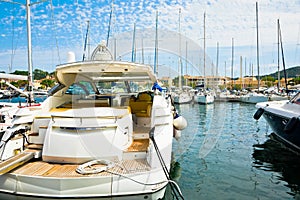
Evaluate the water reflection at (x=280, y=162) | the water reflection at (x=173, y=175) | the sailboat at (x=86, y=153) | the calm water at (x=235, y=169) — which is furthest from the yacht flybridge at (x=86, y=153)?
the water reflection at (x=280, y=162)

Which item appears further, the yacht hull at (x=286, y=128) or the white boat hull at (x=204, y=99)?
the white boat hull at (x=204, y=99)

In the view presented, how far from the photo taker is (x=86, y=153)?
4.68 m

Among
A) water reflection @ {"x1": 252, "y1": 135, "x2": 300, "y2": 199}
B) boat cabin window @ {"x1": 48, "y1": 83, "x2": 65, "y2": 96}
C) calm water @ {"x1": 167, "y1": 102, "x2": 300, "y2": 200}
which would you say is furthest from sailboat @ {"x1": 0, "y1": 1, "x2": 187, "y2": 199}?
water reflection @ {"x1": 252, "y1": 135, "x2": 300, "y2": 199}

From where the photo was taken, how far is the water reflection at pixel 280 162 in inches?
259

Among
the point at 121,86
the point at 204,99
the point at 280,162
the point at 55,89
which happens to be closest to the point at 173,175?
the point at 280,162

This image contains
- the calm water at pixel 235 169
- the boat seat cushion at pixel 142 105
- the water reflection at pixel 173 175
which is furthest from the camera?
the boat seat cushion at pixel 142 105

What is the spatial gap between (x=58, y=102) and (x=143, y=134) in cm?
267

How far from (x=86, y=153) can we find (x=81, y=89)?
4154mm

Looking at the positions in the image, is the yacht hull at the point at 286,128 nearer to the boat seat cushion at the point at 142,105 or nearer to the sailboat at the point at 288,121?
the sailboat at the point at 288,121

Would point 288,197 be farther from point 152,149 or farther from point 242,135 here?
point 242,135

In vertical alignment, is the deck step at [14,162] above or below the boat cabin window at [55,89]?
below

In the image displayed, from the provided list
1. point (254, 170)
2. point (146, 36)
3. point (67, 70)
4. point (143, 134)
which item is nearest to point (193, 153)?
point (254, 170)

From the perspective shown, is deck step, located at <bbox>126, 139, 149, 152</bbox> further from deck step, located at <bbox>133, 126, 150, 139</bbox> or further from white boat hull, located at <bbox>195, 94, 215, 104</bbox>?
white boat hull, located at <bbox>195, 94, 215, 104</bbox>

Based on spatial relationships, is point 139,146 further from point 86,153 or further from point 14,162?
point 14,162
